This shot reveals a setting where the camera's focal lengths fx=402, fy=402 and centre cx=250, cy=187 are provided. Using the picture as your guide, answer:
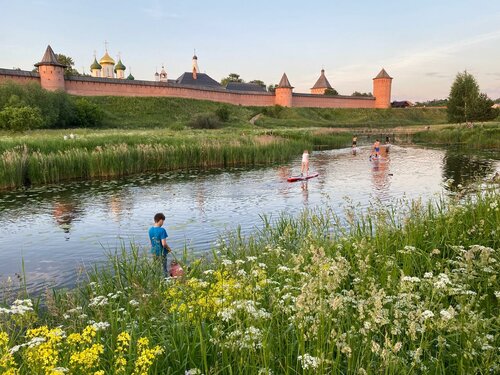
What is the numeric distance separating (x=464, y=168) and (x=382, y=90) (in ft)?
283

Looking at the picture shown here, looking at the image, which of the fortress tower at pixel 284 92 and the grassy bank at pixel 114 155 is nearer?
the grassy bank at pixel 114 155

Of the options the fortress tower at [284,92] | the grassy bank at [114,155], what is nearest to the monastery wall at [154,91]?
the fortress tower at [284,92]

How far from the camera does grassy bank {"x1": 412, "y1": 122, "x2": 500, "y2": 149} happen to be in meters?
34.4

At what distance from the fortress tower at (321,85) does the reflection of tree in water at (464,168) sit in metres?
94.1

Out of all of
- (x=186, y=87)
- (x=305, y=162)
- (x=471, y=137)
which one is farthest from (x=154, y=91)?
(x=305, y=162)

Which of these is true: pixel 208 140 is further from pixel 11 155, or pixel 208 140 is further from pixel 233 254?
pixel 233 254

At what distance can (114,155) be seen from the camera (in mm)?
20781

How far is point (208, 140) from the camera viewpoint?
26281 mm

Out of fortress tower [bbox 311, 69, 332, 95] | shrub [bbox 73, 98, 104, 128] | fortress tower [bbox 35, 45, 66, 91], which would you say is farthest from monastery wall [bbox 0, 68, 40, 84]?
fortress tower [bbox 311, 69, 332, 95]

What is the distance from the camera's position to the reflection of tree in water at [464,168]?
19016mm

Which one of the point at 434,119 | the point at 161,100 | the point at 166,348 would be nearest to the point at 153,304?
the point at 166,348

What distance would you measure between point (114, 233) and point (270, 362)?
9.02 meters

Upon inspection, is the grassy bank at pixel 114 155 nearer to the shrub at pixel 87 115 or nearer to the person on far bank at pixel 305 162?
the person on far bank at pixel 305 162

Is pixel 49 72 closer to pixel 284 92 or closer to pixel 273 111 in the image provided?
pixel 273 111
